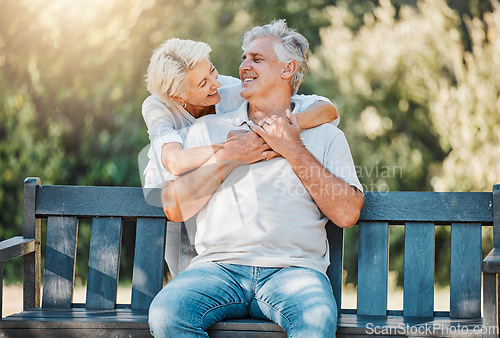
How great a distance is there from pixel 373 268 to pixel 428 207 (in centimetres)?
36

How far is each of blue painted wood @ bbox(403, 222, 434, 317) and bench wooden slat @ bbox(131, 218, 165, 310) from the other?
3.61 feet

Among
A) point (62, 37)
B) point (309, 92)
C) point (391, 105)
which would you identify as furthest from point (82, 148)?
point (391, 105)

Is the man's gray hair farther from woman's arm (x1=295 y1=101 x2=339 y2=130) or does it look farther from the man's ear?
woman's arm (x1=295 y1=101 x2=339 y2=130)

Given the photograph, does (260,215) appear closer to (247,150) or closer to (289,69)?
(247,150)

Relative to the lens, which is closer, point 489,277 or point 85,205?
point 489,277

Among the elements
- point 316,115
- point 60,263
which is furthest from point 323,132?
point 60,263

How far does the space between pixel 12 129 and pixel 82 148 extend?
2.00ft

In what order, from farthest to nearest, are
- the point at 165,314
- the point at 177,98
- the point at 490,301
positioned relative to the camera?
the point at 177,98 < the point at 490,301 < the point at 165,314

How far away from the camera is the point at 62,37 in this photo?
6.20 metres

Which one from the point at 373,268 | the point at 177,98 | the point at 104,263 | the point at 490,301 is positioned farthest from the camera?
the point at 177,98

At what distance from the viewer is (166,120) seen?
326cm

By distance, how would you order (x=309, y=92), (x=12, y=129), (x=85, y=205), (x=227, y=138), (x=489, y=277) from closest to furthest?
(x=489, y=277), (x=227, y=138), (x=85, y=205), (x=12, y=129), (x=309, y=92)

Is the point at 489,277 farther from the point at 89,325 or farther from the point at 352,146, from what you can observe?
the point at 352,146

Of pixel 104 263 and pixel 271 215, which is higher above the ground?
pixel 271 215
